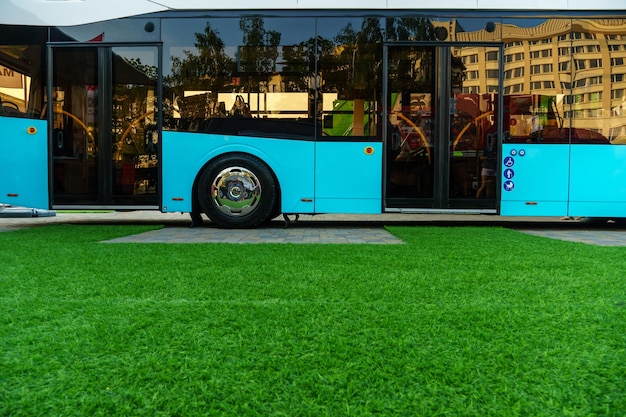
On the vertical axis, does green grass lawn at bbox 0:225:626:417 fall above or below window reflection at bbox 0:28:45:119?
below

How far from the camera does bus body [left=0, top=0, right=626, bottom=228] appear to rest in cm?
749

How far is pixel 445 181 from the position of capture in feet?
25.1

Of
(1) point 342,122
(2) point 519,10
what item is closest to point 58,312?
(1) point 342,122

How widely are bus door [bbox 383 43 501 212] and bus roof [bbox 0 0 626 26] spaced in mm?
629

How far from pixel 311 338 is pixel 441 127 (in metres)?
5.90

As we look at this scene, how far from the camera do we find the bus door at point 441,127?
7516 millimetres

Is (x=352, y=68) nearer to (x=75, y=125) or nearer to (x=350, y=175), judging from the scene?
(x=350, y=175)

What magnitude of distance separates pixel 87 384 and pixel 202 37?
6.66 metres

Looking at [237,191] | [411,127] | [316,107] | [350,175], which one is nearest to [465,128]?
[411,127]

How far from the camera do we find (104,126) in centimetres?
770

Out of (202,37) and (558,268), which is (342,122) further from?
(558,268)

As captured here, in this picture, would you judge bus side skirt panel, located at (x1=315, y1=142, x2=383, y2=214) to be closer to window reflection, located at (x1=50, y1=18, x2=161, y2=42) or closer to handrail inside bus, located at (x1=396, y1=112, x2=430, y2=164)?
handrail inside bus, located at (x1=396, y1=112, x2=430, y2=164)

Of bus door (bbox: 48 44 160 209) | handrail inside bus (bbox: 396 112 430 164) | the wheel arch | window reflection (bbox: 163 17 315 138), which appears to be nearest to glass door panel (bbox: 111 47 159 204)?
bus door (bbox: 48 44 160 209)

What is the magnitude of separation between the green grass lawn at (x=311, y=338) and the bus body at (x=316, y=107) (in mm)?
3408
